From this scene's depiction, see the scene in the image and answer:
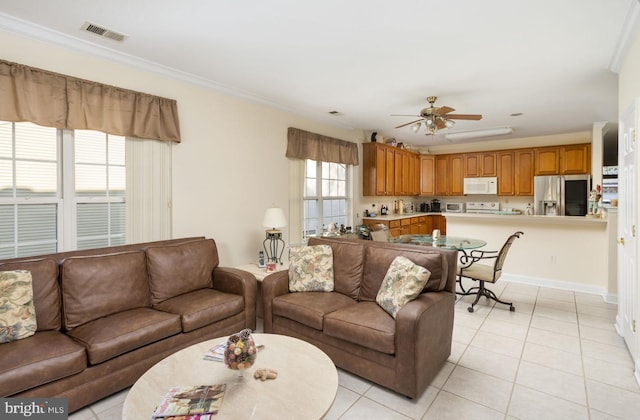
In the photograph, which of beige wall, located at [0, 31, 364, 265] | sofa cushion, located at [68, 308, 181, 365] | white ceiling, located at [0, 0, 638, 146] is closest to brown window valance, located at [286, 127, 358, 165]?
beige wall, located at [0, 31, 364, 265]

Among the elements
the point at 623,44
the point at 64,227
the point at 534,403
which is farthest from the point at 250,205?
the point at 623,44

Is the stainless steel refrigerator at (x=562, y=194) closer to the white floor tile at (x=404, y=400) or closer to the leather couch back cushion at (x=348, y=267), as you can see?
the leather couch back cushion at (x=348, y=267)

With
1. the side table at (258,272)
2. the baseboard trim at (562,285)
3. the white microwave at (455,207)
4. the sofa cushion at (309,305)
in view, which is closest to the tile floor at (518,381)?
the sofa cushion at (309,305)

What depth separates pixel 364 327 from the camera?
2.31m

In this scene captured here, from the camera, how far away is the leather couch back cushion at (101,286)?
2.38 m

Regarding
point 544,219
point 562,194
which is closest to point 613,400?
point 544,219

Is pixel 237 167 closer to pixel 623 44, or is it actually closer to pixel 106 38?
pixel 106 38

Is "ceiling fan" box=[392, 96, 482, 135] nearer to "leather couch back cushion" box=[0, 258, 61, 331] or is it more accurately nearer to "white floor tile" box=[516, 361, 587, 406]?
"white floor tile" box=[516, 361, 587, 406]

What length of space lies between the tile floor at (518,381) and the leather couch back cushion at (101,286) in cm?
64

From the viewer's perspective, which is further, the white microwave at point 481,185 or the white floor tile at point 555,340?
the white microwave at point 481,185

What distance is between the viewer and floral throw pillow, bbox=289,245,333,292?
3123 millimetres

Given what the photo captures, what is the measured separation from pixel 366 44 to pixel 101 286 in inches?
115

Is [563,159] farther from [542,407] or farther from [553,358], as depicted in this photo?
[542,407]

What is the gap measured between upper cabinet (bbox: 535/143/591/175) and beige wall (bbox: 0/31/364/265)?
5207mm
